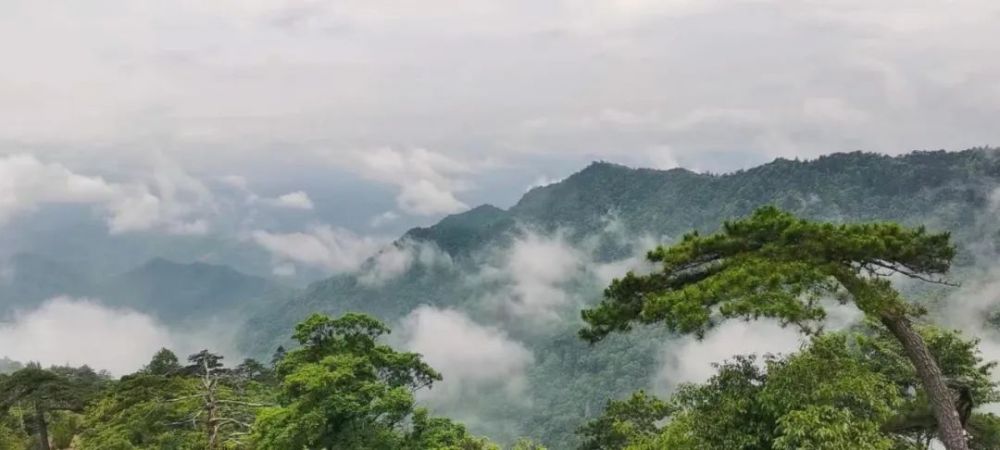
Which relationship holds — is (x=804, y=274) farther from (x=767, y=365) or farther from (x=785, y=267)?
(x=767, y=365)

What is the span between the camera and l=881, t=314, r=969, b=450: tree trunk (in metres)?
13.4

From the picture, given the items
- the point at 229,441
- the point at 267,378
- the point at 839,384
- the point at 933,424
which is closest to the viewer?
the point at 839,384

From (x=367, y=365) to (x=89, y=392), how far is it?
27196 mm

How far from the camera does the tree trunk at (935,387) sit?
527 inches

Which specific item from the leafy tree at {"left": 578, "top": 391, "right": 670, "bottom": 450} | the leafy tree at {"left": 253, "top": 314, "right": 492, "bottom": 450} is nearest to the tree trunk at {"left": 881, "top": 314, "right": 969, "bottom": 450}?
the leafy tree at {"left": 578, "top": 391, "right": 670, "bottom": 450}

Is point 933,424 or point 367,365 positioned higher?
point 367,365

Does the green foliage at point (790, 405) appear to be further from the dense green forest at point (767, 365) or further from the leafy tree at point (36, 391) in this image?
the leafy tree at point (36, 391)

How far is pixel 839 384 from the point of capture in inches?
477

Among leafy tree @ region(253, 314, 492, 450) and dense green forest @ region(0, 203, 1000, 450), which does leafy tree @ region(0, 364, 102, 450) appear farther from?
leafy tree @ region(253, 314, 492, 450)

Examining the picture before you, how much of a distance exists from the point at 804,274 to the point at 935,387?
4.10 metres

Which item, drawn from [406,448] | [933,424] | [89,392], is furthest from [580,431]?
[89,392]

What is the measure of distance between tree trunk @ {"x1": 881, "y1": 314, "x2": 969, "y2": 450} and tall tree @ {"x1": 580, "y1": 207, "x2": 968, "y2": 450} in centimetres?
2

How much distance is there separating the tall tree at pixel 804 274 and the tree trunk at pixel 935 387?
0.02 metres

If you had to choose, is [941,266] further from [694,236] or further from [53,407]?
[53,407]
